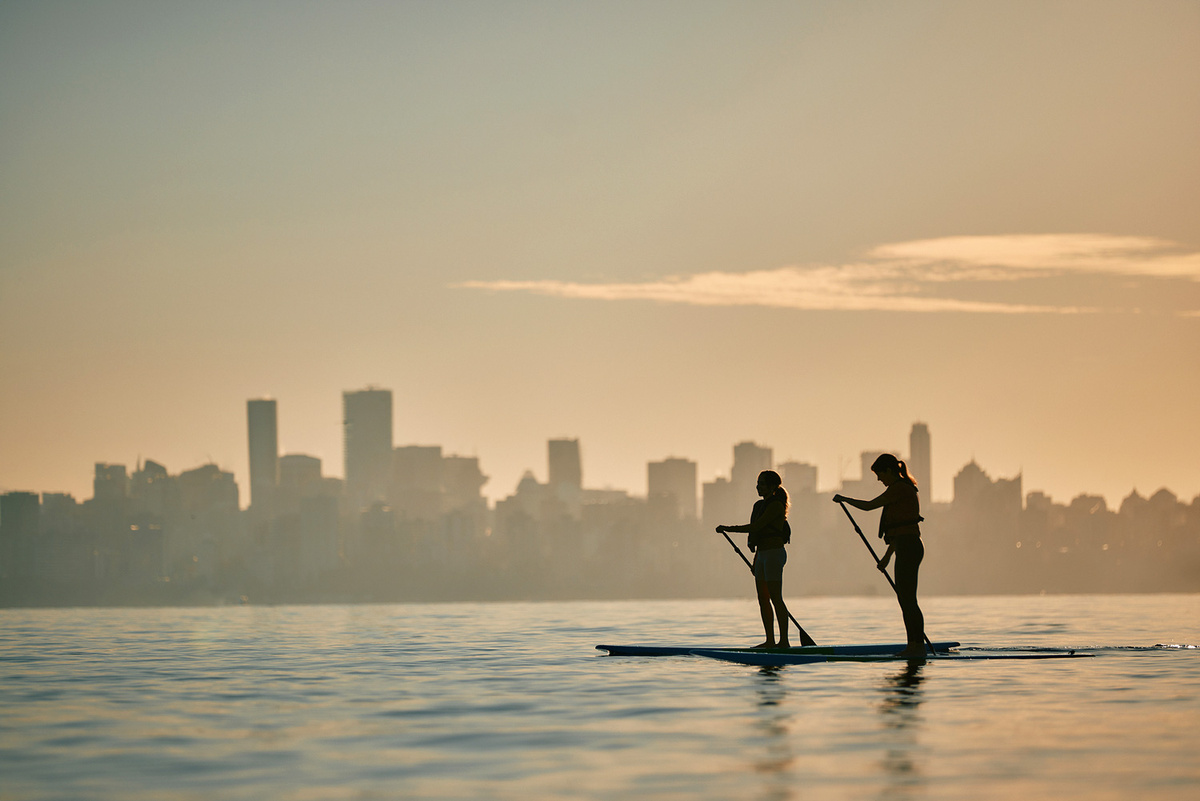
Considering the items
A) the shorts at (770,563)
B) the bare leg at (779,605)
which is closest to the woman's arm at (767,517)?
the shorts at (770,563)

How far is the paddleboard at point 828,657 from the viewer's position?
19.5 m

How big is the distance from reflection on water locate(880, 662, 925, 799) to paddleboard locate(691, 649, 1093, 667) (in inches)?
42.5

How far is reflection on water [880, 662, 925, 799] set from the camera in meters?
9.73

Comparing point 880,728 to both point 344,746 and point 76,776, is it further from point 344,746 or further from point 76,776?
point 76,776

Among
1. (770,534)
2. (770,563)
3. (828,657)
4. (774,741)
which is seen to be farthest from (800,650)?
(774,741)

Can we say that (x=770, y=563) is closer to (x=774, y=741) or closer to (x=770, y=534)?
(x=770, y=534)

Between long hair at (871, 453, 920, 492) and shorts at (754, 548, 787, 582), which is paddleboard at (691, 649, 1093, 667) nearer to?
shorts at (754, 548, 787, 582)

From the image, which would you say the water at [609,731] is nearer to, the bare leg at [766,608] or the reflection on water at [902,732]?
the reflection on water at [902,732]

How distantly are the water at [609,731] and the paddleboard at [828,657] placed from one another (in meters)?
0.19

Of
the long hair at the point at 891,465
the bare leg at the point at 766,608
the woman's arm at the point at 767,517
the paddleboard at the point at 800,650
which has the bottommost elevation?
the paddleboard at the point at 800,650

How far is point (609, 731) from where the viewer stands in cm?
1284

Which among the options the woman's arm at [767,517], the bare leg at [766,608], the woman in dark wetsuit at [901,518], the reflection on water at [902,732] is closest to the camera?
the reflection on water at [902,732]

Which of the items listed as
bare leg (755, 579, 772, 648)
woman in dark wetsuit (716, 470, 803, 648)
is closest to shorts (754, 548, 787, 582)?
woman in dark wetsuit (716, 470, 803, 648)

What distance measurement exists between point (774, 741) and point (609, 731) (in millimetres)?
1731
